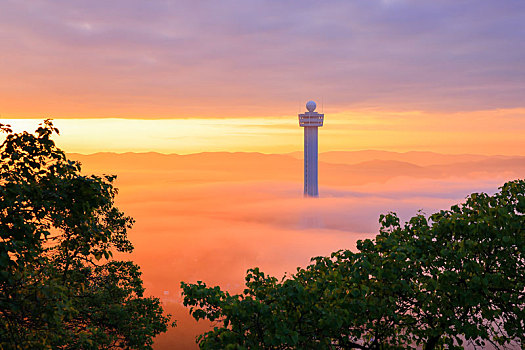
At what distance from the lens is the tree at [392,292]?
12859 mm

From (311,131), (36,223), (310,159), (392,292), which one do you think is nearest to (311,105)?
(311,131)

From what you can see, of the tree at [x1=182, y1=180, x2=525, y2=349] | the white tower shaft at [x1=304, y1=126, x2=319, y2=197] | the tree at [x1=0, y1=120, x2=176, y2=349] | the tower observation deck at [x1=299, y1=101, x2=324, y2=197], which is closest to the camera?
the tree at [x1=0, y1=120, x2=176, y2=349]

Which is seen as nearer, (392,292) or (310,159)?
(392,292)

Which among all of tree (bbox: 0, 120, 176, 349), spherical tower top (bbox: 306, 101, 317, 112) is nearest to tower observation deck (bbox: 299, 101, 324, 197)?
spherical tower top (bbox: 306, 101, 317, 112)

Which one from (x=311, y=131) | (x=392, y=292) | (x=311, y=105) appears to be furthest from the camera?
(x=311, y=131)

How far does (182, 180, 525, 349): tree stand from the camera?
12.9 metres

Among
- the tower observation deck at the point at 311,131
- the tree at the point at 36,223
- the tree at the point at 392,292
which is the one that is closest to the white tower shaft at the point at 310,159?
the tower observation deck at the point at 311,131

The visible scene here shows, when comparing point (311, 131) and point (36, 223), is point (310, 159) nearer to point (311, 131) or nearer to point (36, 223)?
point (311, 131)

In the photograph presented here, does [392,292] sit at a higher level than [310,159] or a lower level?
lower

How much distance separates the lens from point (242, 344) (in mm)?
12625

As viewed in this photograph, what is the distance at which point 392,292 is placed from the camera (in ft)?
52.2

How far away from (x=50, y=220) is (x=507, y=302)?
1652cm

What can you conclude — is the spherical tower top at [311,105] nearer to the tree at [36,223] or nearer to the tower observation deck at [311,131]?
the tower observation deck at [311,131]

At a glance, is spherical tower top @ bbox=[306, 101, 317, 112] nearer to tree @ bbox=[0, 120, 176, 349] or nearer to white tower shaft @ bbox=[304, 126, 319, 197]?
white tower shaft @ bbox=[304, 126, 319, 197]
